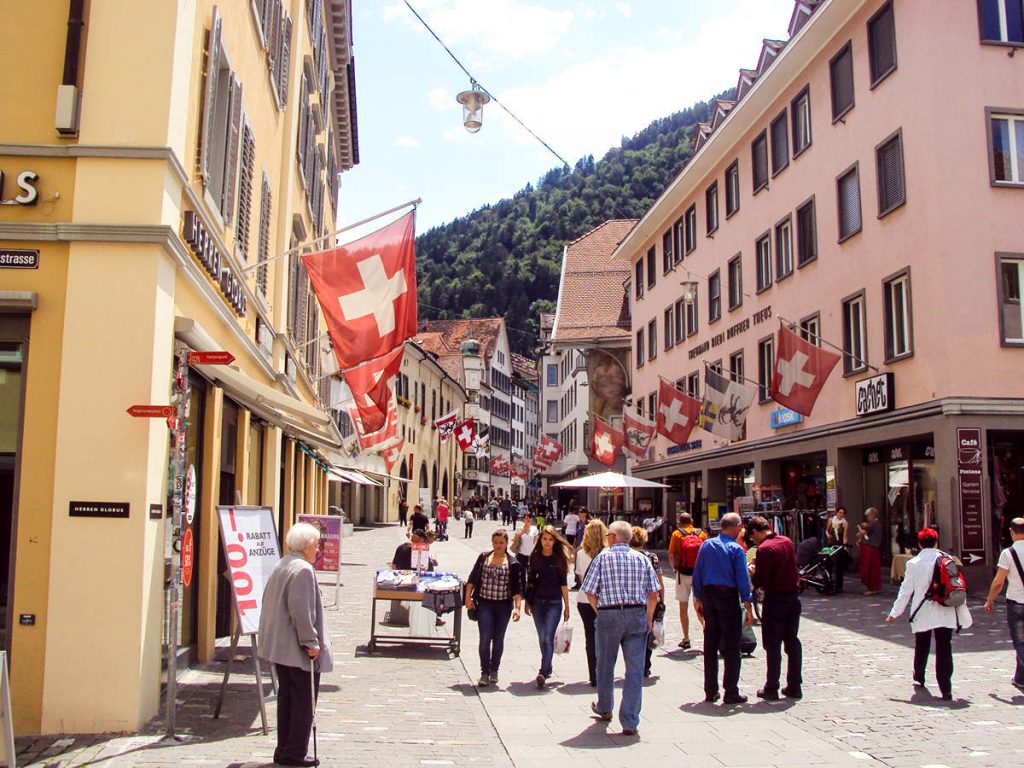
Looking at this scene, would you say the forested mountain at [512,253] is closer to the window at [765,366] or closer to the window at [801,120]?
the window at [765,366]

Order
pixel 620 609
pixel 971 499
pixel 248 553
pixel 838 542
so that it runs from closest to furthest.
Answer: pixel 620 609, pixel 248 553, pixel 971 499, pixel 838 542

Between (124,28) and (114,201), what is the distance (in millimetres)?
1523

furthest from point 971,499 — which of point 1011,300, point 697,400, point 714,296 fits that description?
point 714,296

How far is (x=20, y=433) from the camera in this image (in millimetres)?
8664

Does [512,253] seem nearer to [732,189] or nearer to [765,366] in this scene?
[732,189]

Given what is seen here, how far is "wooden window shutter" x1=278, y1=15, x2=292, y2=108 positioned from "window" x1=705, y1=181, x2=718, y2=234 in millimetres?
20471

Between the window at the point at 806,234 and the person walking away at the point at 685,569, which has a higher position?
the window at the point at 806,234

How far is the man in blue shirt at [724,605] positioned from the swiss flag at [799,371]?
1100 cm

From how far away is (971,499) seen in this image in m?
19.5

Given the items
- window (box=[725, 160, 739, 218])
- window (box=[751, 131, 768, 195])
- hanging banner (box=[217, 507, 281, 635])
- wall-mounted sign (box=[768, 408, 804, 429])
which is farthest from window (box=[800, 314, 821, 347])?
hanging banner (box=[217, 507, 281, 635])

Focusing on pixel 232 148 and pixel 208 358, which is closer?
pixel 208 358

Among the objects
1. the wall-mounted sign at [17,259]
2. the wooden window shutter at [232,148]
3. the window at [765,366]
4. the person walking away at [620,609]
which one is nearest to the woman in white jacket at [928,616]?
the person walking away at [620,609]

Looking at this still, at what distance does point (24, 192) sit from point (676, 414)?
24760 millimetres

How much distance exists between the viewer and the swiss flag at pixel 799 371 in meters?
21.1
